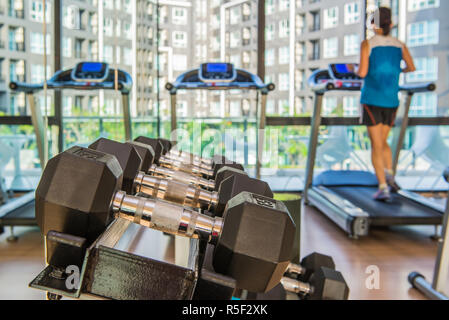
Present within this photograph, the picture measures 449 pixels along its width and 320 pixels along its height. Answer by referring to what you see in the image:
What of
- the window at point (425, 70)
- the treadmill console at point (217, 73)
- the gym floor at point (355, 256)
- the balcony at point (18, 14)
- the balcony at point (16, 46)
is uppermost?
the window at point (425, 70)

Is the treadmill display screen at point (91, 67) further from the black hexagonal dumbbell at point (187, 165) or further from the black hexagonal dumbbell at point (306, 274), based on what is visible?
the black hexagonal dumbbell at point (306, 274)

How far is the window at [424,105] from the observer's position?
4.94m

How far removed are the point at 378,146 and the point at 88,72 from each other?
99.0 inches

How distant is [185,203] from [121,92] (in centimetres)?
267

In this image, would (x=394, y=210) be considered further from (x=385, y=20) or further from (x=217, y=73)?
(x=217, y=73)

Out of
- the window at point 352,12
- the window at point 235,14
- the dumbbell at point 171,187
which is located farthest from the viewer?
the window at point 352,12

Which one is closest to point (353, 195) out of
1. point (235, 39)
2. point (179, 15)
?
point (235, 39)

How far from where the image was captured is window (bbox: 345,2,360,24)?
15.0 ft

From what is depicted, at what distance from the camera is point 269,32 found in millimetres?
4855

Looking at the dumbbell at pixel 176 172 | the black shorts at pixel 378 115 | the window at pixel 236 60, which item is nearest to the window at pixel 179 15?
the window at pixel 236 60

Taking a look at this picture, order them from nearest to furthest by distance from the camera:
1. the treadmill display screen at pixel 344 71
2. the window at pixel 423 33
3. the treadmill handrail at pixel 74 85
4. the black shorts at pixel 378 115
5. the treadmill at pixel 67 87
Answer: the treadmill handrail at pixel 74 85 < the treadmill at pixel 67 87 < the black shorts at pixel 378 115 < the treadmill display screen at pixel 344 71 < the window at pixel 423 33

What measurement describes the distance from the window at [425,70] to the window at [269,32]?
6.20 ft
